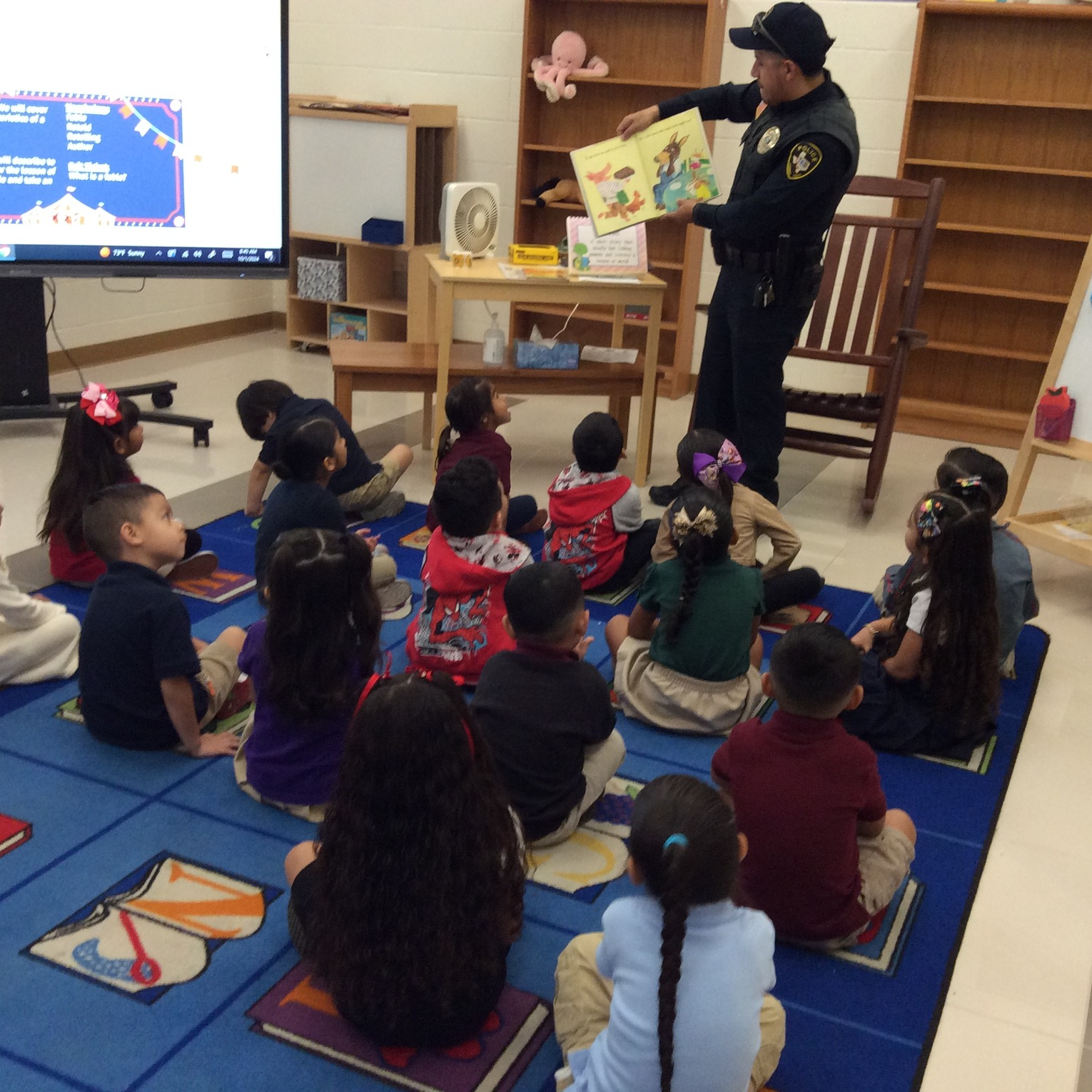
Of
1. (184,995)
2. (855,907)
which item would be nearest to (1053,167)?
(855,907)

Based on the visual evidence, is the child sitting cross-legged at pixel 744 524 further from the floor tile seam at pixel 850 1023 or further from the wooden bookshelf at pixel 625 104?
the wooden bookshelf at pixel 625 104

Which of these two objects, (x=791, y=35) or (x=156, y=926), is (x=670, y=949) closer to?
(x=156, y=926)

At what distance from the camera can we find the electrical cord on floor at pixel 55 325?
5.30 meters

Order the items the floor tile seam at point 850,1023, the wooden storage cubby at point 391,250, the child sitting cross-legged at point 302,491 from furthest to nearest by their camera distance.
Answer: the wooden storage cubby at point 391,250, the child sitting cross-legged at point 302,491, the floor tile seam at point 850,1023

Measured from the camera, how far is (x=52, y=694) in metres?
2.71

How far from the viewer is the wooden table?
415 centimetres

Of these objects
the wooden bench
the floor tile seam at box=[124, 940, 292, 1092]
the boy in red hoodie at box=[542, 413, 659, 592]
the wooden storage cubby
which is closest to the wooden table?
the wooden bench

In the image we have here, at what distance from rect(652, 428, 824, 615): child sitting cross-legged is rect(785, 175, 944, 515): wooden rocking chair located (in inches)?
37.8

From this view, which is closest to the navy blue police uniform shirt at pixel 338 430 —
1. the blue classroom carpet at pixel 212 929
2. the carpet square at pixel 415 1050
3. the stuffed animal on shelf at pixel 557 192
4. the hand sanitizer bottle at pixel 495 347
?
the hand sanitizer bottle at pixel 495 347

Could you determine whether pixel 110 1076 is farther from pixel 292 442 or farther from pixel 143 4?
pixel 143 4

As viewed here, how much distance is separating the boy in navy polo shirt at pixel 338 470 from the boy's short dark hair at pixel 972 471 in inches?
67.4

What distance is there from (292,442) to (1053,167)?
3.87 metres

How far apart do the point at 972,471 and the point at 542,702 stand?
1365mm

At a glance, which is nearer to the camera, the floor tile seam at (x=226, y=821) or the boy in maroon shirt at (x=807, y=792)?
the boy in maroon shirt at (x=807, y=792)
